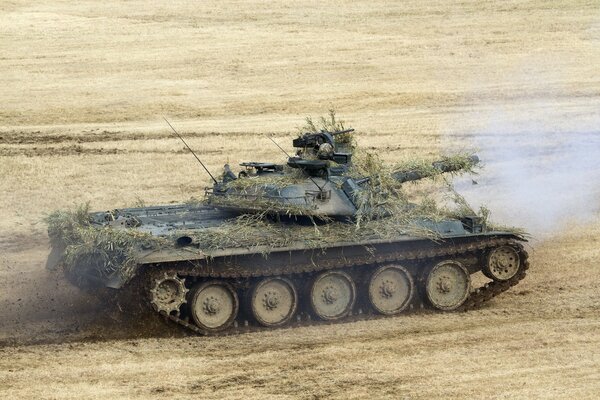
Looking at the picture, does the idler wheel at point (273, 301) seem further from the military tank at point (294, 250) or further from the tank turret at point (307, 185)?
the tank turret at point (307, 185)

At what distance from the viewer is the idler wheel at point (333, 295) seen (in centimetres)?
2050

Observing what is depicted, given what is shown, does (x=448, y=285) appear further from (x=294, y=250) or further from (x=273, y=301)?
(x=273, y=301)

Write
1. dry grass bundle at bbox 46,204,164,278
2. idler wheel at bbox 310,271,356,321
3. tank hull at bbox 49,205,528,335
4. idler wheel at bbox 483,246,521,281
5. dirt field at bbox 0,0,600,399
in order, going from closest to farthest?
dirt field at bbox 0,0,600,399
dry grass bundle at bbox 46,204,164,278
tank hull at bbox 49,205,528,335
idler wheel at bbox 310,271,356,321
idler wheel at bbox 483,246,521,281

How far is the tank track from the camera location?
19.4 metres

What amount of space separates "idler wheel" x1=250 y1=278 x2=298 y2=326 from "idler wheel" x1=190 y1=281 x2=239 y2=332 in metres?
0.37

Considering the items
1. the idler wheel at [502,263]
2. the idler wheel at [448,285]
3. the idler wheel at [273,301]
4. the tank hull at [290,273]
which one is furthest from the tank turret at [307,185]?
the idler wheel at [502,263]

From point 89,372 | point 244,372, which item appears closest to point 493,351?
point 244,372

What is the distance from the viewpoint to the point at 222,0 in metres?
43.4

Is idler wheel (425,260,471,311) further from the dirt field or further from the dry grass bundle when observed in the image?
the dry grass bundle

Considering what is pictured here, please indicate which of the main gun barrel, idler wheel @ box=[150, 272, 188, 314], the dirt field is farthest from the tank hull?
the main gun barrel

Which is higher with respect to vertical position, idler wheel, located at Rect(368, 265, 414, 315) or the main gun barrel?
the main gun barrel

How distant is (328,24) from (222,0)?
4.13m

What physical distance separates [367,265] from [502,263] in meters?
2.45

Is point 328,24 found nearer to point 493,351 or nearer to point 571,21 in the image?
point 571,21
